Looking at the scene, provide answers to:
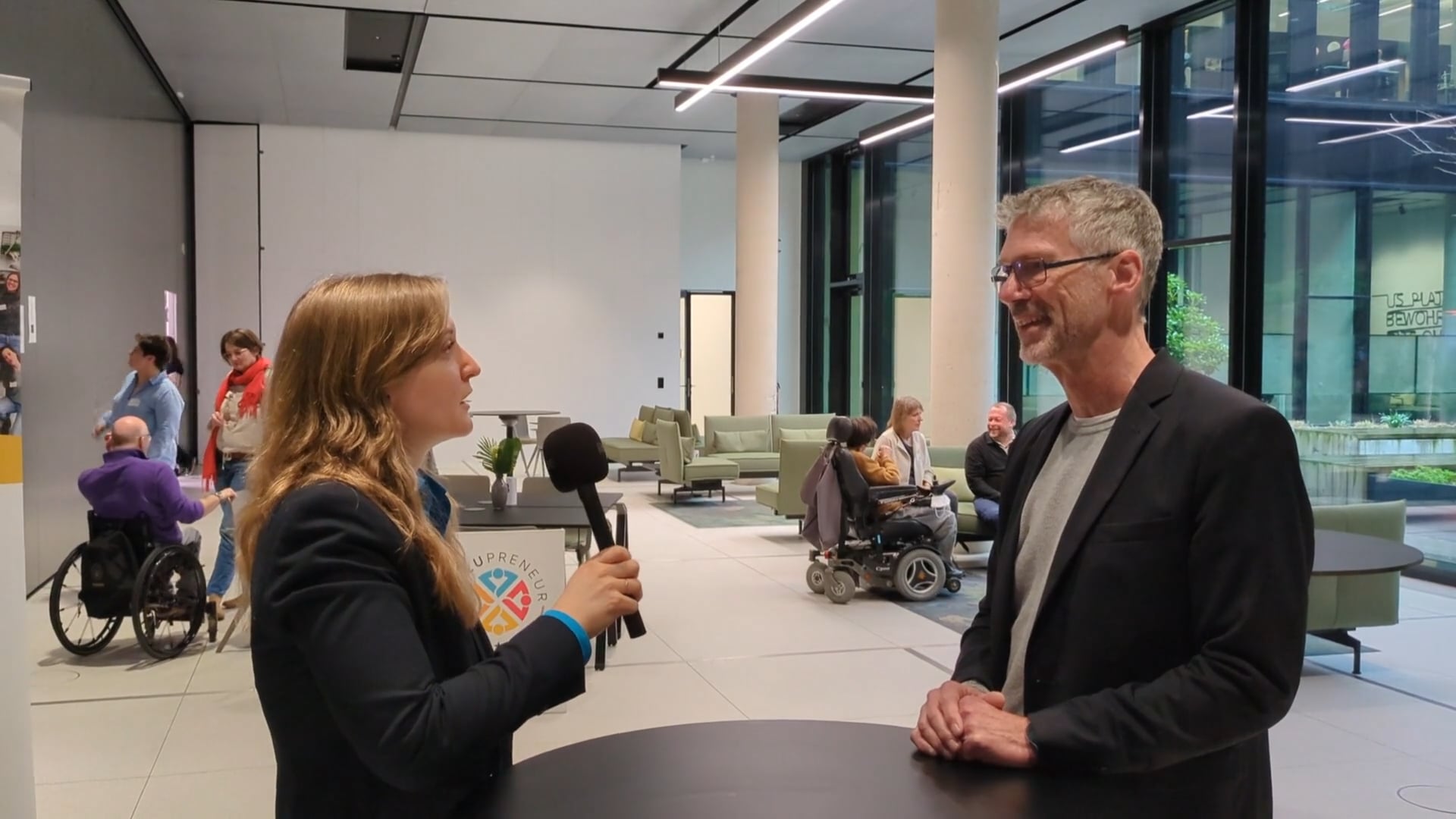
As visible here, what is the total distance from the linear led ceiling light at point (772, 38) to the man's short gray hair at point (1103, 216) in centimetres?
640

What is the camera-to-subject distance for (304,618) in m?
1.20

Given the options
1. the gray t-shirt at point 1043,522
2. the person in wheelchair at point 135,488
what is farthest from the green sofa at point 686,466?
the gray t-shirt at point 1043,522

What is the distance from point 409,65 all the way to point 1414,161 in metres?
8.99

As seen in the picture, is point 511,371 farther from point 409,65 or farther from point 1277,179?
point 1277,179

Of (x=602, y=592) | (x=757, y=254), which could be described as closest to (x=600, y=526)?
(x=602, y=592)

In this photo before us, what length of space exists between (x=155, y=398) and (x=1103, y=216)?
6672 mm

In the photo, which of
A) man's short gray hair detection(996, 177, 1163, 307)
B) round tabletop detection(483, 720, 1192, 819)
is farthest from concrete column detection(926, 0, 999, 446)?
round tabletop detection(483, 720, 1192, 819)

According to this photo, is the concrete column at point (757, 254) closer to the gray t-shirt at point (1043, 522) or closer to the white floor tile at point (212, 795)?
the white floor tile at point (212, 795)

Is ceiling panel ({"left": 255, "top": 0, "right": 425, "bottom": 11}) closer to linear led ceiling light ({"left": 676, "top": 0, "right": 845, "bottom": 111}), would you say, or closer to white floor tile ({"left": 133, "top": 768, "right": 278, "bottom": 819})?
linear led ceiling light ({"left": 676, "top": 0, "right": 845, "bottom": 111})

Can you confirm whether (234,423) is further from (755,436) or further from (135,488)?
(755,436)

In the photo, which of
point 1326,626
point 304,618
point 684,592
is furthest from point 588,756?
point 684,592

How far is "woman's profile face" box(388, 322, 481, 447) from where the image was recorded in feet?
4.60

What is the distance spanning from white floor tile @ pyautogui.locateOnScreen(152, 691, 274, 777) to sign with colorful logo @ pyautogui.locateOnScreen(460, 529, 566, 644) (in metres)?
0.96

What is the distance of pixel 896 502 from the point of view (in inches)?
282
